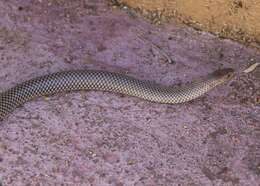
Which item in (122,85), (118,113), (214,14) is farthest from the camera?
(214,14)

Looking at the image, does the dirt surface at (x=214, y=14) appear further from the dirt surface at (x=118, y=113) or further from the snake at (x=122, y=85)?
the snake at (x=122, y=85)

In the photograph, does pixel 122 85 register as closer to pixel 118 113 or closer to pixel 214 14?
pixel 118 113

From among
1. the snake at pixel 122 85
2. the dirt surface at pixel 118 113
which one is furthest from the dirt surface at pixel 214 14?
the snake at pixel 122 85

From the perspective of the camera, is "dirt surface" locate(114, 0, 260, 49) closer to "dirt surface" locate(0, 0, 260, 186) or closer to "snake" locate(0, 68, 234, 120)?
"dirt surface" locate(0, 0, 260, 186)

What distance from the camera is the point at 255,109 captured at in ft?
18.0

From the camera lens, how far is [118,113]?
5.29 metres

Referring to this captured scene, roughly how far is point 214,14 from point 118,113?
1.60 m

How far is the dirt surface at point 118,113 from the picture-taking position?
4754 mm

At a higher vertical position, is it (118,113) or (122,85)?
(122,85)

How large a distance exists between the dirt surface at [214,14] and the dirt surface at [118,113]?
11cm

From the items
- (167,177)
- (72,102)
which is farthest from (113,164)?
(72,102)

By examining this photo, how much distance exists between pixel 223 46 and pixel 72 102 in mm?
1774

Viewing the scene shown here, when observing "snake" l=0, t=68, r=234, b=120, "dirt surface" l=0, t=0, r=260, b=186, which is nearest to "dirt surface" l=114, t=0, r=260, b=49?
"dirt surface" l=0, t=0, r=260, b=186

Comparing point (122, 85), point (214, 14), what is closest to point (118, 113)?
point (122, 85)
